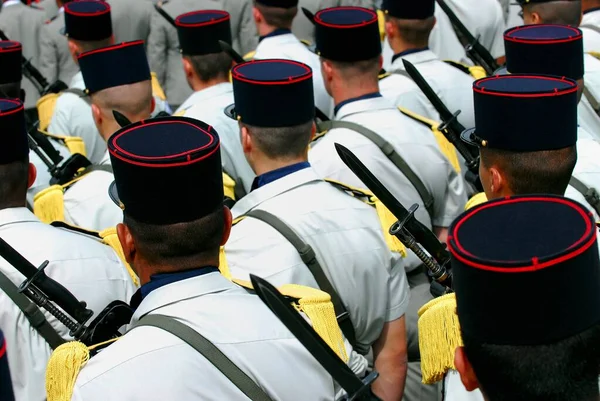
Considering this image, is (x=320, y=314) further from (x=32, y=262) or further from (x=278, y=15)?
(x=278, y=15)

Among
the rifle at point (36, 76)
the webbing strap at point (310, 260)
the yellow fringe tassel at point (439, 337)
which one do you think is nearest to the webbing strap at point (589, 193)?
the webbing strap at point (310, 260)

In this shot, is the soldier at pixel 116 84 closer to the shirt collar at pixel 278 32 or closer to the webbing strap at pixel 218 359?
the shirt collar at pixel 278 32

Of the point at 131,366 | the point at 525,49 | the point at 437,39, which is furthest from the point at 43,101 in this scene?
the point at 131,366

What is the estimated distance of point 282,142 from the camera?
4.00 metres

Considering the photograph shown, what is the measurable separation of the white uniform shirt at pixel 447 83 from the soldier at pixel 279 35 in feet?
3.20

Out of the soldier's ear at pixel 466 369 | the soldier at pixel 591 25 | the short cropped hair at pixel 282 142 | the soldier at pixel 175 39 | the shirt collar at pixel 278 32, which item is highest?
the soldier's ear at pixel 466 369

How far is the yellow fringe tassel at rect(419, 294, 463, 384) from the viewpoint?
114 inches

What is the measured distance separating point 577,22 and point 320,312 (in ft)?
13.5

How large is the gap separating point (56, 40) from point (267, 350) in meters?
6.41

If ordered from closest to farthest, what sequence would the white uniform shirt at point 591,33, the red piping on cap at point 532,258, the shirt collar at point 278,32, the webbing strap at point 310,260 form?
the red piping on cap at point 532,258, the webbing strap at point 310,260, the white uniform shirt at point 591,33, the shirt collar at point 278,32

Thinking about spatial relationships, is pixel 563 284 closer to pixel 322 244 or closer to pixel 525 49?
pixel 322 244

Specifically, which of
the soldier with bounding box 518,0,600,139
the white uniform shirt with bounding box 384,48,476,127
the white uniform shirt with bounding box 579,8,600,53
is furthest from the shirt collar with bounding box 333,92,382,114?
the white uniform shirt with bounding box 579,8,600,53

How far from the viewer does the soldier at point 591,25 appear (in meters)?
6.74

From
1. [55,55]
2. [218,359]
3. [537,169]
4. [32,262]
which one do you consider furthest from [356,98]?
[55,55]
